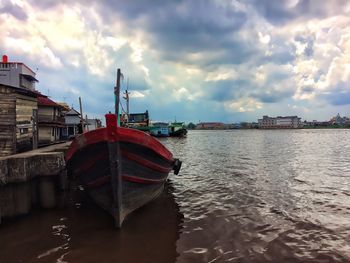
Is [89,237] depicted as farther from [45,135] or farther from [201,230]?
[45,135]

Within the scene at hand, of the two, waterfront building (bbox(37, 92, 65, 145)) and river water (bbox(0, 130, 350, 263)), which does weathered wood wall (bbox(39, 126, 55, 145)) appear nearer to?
waterfront building (bbox(37, 92, 65, 145))

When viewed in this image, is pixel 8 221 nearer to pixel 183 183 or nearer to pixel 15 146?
pixel 15 146

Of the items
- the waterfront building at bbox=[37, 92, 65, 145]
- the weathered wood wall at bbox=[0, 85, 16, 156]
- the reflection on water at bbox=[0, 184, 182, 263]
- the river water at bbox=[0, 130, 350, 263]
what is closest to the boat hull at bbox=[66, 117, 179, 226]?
the reflection on water at bbox=[0, 184, 182, 263]

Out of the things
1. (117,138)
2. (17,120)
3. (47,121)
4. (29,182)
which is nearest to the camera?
(117,138)

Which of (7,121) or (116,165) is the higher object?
(7,121)

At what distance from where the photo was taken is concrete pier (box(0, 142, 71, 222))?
9141mm

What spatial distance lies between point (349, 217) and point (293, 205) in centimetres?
208

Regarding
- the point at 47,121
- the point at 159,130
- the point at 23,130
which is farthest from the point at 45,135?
the point at 159,130

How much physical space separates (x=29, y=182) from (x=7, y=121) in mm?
3840

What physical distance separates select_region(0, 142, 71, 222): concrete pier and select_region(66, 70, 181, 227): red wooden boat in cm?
70

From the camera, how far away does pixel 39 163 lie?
9.95 metres

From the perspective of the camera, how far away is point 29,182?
1007 cm

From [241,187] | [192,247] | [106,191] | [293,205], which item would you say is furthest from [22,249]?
[241,187]

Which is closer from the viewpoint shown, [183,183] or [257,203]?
[257,203]
